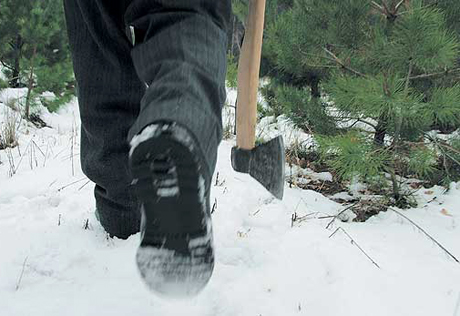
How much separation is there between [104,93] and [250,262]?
640mm

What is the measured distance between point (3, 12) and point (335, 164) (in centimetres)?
433

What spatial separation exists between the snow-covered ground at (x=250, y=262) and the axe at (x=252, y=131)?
0.87ft

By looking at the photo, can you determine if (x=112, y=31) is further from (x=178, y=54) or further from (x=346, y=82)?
(x=346, y=82)

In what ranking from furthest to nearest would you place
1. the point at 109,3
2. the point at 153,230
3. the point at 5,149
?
1. the point at 5,149
2. the point at 109,3
3. the point at 153,230

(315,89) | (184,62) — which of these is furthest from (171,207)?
(315,89)

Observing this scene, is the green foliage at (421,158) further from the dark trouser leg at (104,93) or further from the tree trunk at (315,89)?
the dark trouser leg at (104,93)

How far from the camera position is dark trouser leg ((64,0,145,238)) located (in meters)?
1.14

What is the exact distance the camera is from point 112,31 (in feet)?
3.50

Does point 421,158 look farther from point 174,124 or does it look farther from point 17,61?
point 17,61

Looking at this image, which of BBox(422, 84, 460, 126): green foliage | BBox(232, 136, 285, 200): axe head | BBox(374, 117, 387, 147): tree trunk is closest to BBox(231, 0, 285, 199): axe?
BBox(232, 136, 285, 200): axe head

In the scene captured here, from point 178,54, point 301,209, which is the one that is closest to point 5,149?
point 301,209

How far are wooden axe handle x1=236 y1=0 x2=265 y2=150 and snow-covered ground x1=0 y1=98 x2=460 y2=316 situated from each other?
1.23ft

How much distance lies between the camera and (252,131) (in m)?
1.32

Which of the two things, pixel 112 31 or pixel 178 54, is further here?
pixel 112 31
